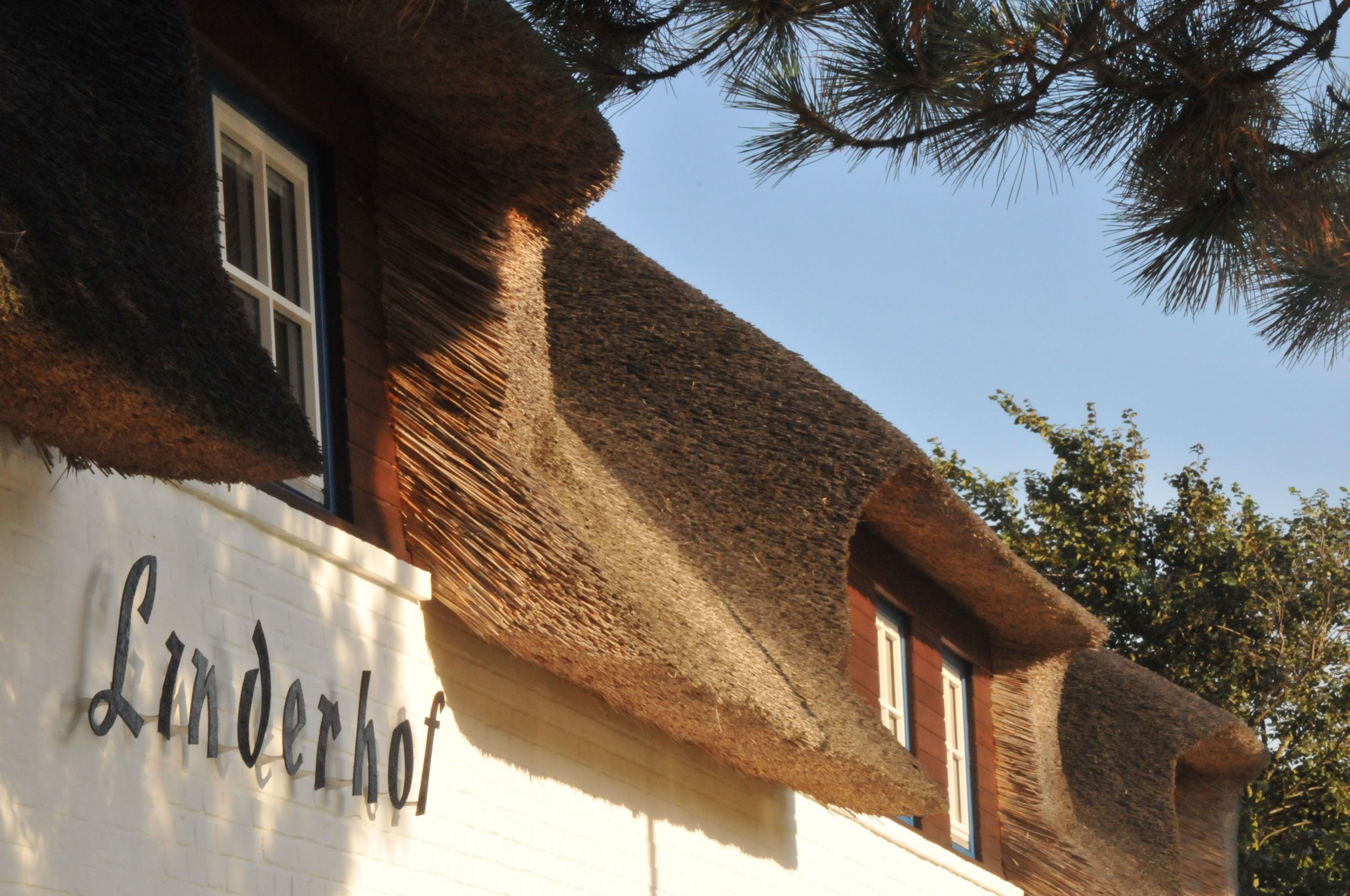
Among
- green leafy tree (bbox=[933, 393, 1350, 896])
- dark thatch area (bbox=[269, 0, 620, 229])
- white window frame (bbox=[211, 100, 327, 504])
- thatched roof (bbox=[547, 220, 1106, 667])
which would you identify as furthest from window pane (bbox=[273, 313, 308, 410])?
green leafy tree (bbox=[933, 393, 1350, 896])

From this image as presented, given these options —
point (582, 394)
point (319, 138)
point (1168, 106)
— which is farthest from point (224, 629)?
point (582, 394)

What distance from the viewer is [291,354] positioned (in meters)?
5.36

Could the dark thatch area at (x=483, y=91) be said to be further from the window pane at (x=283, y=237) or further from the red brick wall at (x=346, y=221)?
the window pane at (x=283, y=237)

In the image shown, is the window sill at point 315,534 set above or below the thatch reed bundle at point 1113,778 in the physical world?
below

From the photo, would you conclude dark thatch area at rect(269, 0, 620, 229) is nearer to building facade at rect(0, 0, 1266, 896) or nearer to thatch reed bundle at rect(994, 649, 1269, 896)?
building facade at rect(0, 0, 1266, 896)

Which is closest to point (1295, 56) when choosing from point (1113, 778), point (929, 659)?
point (929, 659)

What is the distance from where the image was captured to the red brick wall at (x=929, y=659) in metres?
9.53

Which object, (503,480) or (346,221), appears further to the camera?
(346,221)

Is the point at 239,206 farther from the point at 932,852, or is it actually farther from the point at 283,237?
the point at 932,852

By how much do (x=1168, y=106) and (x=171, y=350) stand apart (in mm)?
3082

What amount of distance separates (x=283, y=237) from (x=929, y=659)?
243 inches

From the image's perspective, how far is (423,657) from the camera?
534 cm

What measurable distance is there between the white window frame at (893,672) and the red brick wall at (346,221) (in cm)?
485

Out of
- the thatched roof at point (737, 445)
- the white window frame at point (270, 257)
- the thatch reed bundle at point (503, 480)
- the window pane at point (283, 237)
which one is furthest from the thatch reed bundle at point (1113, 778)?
the window pane at point (283, 237)
